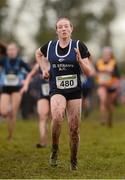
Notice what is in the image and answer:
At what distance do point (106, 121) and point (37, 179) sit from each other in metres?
14.1

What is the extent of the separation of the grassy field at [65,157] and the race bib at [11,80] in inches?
53.2

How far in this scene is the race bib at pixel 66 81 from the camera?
11.8m

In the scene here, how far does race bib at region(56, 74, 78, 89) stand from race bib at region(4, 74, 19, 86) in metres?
6.21

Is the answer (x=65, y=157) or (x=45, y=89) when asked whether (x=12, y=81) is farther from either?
(x=65, y=157)

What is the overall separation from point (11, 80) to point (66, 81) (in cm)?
649

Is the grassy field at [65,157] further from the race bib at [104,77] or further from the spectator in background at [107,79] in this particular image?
the race bib at [104,77]

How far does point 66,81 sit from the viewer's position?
1178 centimetres

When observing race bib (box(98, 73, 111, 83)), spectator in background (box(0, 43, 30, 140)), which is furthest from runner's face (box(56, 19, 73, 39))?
race bib (box(98, 73, 111, 83))

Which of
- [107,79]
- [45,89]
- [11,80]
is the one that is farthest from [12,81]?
[107,79]

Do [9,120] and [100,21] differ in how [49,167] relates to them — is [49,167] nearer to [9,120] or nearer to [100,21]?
[9,120]

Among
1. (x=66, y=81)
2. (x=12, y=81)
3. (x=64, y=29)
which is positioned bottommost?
(x=12, y=81)

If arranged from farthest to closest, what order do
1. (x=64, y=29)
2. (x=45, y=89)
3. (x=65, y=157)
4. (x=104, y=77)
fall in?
(x=104, y=77), (x=45, y=89), (x=65, y=157), (x=64, y=29)

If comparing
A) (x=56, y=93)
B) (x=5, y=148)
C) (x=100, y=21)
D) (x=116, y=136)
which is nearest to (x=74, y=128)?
(x=56, y=93)

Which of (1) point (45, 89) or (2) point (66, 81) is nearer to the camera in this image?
(2) point (66, 81)
